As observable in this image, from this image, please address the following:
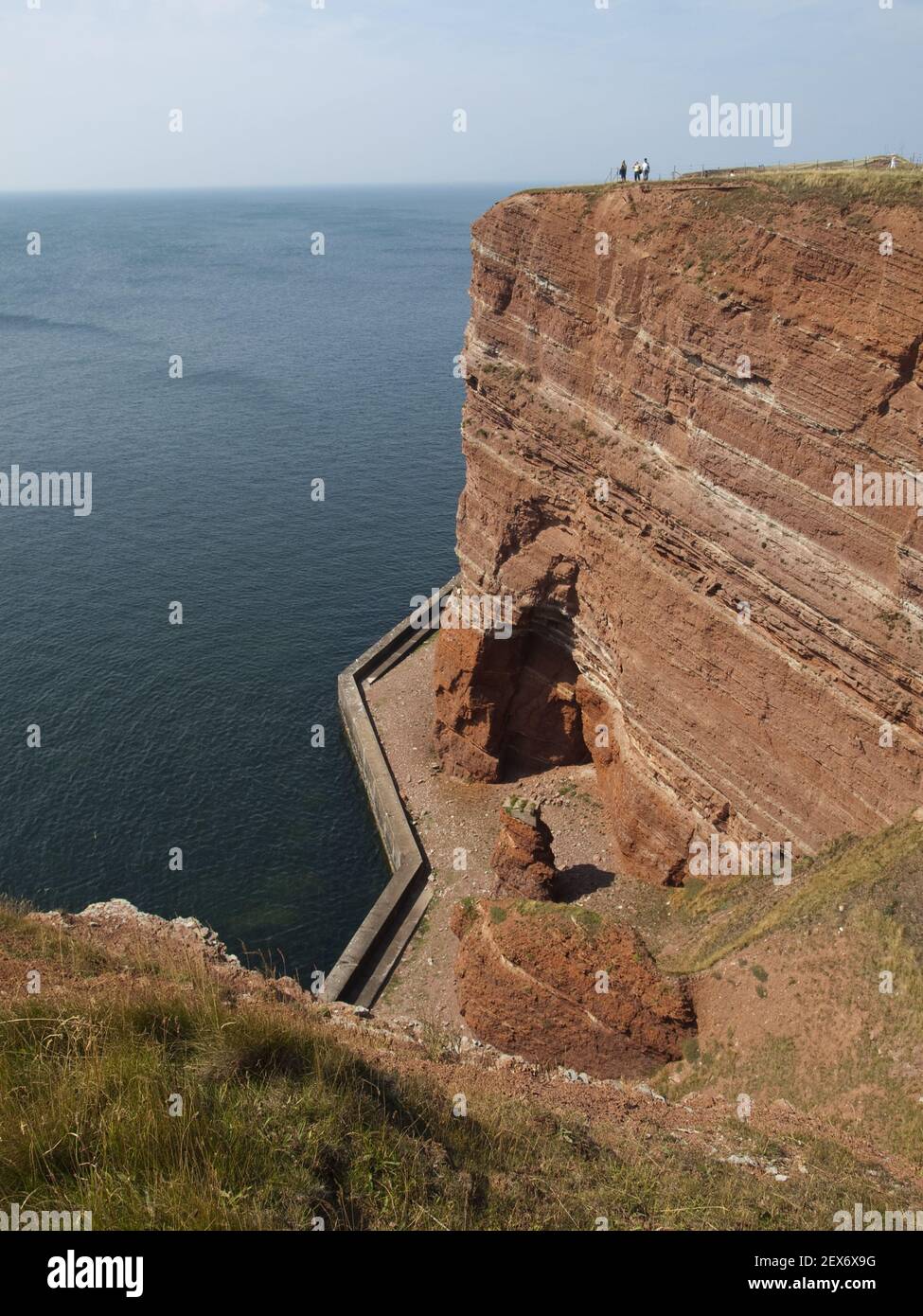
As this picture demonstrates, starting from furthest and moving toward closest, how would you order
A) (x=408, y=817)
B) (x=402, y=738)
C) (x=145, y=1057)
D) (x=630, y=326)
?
(x=402, y=738) → (x=408, y=817) → (x=630, y=326) → (x=145, y=1057)

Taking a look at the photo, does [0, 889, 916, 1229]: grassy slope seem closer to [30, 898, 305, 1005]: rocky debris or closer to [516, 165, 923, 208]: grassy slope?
[30, 898, 305, 1005]: rocky debris

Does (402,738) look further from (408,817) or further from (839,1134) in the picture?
(839,1134)

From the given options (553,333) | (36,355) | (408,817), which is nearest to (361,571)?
(408,817)

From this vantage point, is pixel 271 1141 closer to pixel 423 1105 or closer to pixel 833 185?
pixel 423 1105

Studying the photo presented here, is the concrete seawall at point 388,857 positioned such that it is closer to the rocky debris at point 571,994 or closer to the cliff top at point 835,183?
the rocky debris at point 571,994

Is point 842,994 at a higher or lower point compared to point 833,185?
lower

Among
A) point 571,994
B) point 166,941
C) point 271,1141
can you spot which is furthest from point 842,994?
point 271,1141

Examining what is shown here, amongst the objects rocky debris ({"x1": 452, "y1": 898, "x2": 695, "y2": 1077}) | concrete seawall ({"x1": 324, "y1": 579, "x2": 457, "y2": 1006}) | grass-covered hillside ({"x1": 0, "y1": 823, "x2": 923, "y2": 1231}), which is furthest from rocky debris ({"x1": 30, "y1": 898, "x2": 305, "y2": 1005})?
concrete seawall ({"x1": 324, "y1": 579, "x2": 457, "y2": 1006})
